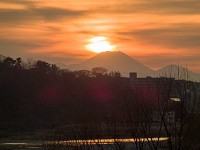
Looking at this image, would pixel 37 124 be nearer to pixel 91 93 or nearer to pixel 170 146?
pixel 91 93

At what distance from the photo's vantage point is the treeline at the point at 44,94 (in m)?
114

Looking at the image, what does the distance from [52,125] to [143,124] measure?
323ft

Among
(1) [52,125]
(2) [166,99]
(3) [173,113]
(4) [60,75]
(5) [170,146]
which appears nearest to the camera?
(5) [170,146]

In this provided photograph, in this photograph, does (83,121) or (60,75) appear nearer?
(83,121)

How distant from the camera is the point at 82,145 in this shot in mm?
19906

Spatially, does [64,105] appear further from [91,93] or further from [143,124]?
[143,124]

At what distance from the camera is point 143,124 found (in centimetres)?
1366

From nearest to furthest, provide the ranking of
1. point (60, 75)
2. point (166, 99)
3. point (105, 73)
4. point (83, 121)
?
1. point (166, 99)
2. point (83, 121)
3. point (60, 75)
4. point (105, 73)

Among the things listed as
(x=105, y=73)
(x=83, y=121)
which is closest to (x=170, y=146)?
(x=83, y=121)

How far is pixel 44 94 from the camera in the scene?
12900 cm

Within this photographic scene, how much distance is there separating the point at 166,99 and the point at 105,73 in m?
145

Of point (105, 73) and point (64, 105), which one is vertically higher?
point (105, 73)

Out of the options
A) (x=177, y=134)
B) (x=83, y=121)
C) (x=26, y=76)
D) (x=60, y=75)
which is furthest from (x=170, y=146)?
(x=60, y=75)

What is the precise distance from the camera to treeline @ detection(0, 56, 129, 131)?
113938mm
